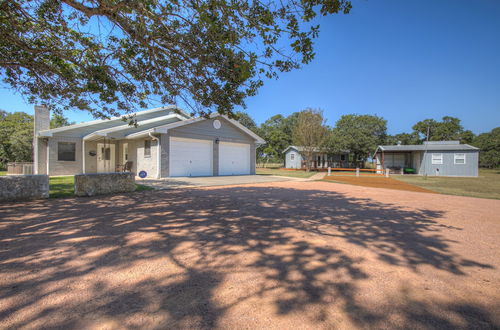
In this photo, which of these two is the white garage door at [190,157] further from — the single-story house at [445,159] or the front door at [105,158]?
the single-story house at [445,159]

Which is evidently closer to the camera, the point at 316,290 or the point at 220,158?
the point at 316,290

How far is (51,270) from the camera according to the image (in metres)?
2.69

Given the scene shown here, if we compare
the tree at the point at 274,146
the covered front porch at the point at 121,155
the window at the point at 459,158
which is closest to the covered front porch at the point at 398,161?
the window at the point at 459,158

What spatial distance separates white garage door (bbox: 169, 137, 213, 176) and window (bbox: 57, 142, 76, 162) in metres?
7.12

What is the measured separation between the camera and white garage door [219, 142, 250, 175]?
17797 mm

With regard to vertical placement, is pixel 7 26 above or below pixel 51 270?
above

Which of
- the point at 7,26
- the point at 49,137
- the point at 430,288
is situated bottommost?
the point at 430,288

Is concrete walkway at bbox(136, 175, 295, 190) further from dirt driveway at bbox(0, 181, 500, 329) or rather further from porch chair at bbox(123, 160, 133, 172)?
dirt driveway at bbox(0, 181, 500, 329)

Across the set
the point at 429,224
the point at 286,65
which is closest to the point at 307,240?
the point at 429,224

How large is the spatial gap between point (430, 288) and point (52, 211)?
23.5ft

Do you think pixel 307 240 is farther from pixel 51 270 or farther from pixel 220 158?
pixel 220 158

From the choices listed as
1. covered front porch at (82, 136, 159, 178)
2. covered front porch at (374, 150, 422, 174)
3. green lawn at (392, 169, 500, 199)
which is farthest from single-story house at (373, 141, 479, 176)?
covered front porch at (82, 136, 159, 178)

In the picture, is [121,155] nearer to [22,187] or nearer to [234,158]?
[234,158]

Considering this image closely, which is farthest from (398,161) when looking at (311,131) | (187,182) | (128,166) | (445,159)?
(128,166)
